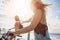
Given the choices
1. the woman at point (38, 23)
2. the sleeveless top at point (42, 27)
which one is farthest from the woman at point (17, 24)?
the sleeveless top at point (42, 27)

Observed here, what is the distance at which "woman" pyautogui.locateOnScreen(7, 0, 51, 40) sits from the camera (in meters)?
1.98

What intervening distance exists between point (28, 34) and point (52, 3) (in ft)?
1.40

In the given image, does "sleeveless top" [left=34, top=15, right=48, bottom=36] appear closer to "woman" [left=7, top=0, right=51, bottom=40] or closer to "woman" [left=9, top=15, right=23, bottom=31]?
"woman" [left=7, top=0, right=51, bottom=40]

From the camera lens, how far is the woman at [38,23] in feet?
6.48

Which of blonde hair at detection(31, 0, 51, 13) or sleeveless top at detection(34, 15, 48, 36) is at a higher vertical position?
blonde hair at detection(31, 0, 51, 13)

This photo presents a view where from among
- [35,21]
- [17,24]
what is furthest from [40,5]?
[17,24]

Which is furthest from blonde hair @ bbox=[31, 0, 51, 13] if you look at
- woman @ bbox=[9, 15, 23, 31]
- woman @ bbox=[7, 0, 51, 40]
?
woman @ bbox=[9, 15, 23, 31]

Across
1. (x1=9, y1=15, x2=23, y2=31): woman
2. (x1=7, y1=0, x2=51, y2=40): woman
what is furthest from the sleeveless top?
(x1=9, y1=15, x2=23, y2=31): woman

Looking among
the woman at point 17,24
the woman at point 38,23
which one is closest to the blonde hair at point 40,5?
the woman at point 38,23

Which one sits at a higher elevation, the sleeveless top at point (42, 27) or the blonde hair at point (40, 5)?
the blonde hair at point (40, 5)

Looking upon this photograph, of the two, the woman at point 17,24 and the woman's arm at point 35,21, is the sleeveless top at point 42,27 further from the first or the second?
the woman at point 17,24

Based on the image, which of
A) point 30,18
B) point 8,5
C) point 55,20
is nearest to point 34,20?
point 30,18

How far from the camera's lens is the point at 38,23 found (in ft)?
6.56

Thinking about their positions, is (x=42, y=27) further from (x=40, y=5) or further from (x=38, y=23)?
(x=40, y=5)
